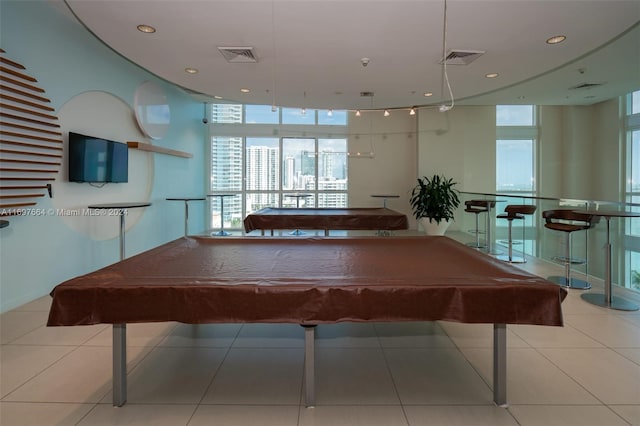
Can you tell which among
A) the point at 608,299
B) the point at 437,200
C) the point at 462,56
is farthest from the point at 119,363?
the point at 437,200

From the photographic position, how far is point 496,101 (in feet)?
25.5

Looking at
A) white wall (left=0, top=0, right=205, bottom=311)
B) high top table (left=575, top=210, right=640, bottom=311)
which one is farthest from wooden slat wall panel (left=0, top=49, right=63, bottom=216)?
high top table (left=575, top=210, right=640, bottom=311)

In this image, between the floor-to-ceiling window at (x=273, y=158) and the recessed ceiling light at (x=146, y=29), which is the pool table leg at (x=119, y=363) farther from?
the floor-to-ceiling window at (x=273, y=158)

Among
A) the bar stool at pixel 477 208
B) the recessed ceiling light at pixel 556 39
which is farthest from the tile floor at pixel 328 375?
the bar stool at pixel 477 208

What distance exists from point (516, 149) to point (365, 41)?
22.4 feet

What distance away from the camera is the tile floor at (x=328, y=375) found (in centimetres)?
185

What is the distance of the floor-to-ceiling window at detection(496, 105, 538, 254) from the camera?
9047 mm

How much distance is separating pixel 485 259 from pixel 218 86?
4.95 metres

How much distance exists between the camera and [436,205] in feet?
25.9

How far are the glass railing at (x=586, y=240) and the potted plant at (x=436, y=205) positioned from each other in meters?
1.47

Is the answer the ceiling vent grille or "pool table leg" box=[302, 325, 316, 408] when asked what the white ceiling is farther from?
"pool table leg" box=[302, 325, 316, 408]

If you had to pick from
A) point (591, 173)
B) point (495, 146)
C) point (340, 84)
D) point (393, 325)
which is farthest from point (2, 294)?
point (591, 173)

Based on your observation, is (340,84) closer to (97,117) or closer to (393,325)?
(97,117)

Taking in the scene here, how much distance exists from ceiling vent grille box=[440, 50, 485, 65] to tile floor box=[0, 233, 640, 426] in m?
3.10
